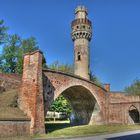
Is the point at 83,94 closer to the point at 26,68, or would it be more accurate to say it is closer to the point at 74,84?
the point at 74,84

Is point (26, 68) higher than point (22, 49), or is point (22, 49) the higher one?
point (22, 49)

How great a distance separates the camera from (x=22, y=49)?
45469 mm

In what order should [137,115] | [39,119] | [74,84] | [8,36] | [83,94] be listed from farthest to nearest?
[8,36], [137,115], [83,94], [74,84], [39,119]

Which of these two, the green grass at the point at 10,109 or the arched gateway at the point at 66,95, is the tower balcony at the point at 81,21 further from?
the green grass at the point at 10,109

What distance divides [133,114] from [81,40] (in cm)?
1559

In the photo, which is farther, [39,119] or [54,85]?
[54,85]

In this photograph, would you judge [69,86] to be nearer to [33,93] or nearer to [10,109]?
[33,93]

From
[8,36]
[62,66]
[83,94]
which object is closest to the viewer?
[83,94]

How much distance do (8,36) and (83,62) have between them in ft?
42.1

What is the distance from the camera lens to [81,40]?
46.6 metres

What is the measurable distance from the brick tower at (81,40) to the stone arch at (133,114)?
33.7 ft

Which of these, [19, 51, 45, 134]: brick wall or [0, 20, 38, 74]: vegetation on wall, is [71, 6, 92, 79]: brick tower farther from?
[19, 51, 45, 134]: brick wall

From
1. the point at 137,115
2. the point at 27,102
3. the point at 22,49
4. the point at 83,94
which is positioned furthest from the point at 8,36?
the point at 27,102

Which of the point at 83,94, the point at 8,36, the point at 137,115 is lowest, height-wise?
the point at 137,115
